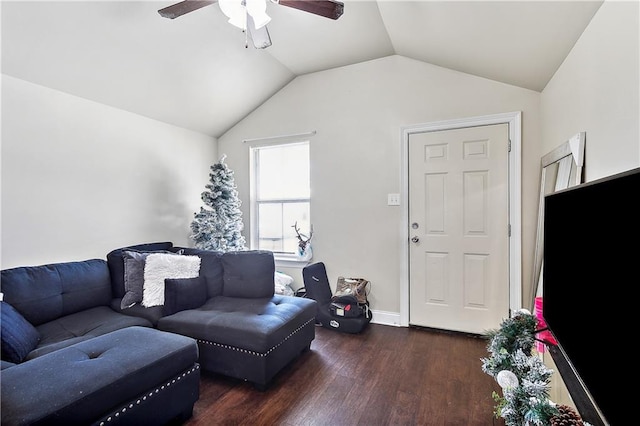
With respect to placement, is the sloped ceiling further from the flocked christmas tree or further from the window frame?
the flocked christmas tree

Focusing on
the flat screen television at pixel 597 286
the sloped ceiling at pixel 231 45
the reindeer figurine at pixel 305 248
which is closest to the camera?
the flat screen television at pixel 597 286

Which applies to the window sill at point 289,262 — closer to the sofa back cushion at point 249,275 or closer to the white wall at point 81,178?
the sofa back cushion at point 249,275

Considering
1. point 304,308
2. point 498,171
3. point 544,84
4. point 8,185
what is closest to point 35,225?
point 8,185

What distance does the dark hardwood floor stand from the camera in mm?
1791

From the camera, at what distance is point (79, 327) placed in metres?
2.12

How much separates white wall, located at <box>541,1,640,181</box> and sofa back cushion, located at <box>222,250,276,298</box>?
2.40m

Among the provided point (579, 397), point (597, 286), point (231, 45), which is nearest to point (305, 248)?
point (231, 45)

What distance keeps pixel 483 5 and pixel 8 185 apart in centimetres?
353

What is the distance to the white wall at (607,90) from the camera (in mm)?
1229

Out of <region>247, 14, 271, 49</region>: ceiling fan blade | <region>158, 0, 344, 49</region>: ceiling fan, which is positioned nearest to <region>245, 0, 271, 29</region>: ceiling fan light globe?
<region>158, 0, 344, 49</region>: ceiling fan

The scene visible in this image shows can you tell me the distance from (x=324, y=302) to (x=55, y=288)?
7.70 feet

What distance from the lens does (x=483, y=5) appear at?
Result: 6.05ft

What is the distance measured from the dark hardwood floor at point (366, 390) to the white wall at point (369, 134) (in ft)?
2.57

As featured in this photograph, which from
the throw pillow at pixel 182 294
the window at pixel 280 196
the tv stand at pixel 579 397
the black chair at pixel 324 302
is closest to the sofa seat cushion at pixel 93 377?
the throw pillow at pixel 182 294
